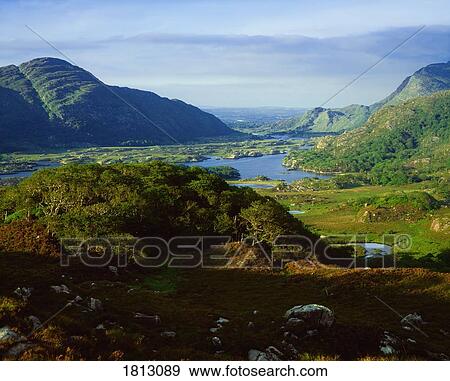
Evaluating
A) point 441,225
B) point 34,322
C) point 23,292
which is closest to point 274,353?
point 34,322

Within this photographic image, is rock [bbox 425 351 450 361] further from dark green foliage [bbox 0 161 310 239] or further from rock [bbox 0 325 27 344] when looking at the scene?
dark green foliage [bbox 0 161 310 239]

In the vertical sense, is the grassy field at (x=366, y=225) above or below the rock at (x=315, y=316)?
below

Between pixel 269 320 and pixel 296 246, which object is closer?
pixel 269 320

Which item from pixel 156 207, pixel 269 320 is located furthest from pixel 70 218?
pixel 269 320

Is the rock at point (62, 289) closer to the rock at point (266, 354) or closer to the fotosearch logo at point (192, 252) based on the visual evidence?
the rock at point (266, 354)

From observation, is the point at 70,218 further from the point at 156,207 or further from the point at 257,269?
the point at 257,269

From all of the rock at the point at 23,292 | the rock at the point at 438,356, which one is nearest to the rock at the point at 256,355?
the rock at the point at 438,356
